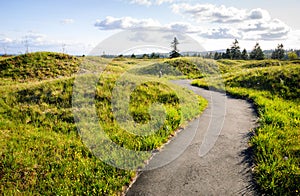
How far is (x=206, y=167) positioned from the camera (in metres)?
7.06

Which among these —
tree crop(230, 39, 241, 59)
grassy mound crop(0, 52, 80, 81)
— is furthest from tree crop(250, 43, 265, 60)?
grassy mound crop(0, 52, 80, 81)

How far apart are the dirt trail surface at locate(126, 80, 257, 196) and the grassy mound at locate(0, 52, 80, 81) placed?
2126cm

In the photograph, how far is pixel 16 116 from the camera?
11.3 metres

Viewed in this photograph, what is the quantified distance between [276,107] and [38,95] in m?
13.1

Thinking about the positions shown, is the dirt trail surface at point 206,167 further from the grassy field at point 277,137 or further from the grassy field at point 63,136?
the grassy field at point 63,136

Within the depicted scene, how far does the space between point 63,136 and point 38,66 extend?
22.5 meters

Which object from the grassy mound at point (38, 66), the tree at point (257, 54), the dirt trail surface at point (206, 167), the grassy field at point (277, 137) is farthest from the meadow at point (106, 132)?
the tree at point (257, 54)

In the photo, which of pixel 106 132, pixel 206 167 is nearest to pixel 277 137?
pixel 206 167

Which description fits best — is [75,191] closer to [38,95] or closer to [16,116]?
[16,116]

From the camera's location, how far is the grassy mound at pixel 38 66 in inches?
1043

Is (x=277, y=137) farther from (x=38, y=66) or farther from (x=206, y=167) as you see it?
(x=38, y=66)

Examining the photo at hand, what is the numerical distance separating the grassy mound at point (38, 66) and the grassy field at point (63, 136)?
12.1 meters

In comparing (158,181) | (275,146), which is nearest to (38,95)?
(158,181)

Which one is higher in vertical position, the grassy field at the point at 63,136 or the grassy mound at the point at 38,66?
the grassy mound at the point at 38,66
